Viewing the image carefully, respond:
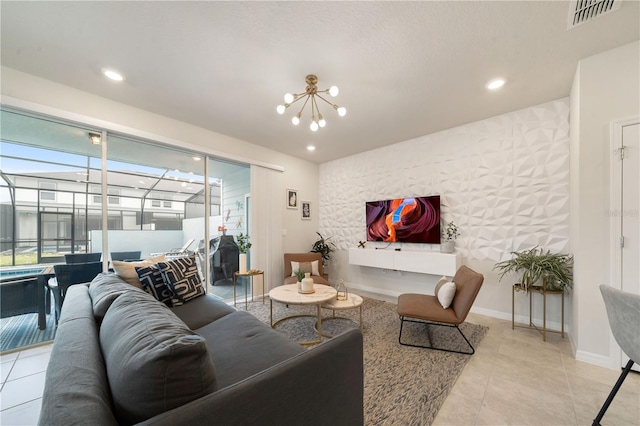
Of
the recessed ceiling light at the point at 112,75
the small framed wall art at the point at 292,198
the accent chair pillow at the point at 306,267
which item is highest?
the recessed ceiling light at the point at 112,75

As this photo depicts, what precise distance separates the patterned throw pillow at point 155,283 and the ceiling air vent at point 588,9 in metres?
3.81

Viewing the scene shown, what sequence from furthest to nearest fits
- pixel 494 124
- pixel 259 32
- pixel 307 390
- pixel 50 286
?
pixel 494 124 < pixel 50 286 < pixel 259 32 < pixel 307 390

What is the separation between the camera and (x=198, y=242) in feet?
12.2

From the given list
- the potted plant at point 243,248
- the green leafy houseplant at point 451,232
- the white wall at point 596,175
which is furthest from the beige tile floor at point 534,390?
the potted plant at point 243,248

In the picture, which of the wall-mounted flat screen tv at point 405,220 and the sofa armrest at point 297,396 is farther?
the wall-mounted flat screen tv at point 405,220

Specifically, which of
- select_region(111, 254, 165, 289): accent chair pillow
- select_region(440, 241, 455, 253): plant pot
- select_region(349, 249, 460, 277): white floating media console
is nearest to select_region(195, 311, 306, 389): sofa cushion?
select_region(111, 254, 165, 289): accent chair pillow

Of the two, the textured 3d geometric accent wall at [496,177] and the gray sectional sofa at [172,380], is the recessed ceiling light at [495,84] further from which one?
the gray sectional sofa at [172,380]

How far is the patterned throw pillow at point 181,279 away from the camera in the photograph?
2324 mm

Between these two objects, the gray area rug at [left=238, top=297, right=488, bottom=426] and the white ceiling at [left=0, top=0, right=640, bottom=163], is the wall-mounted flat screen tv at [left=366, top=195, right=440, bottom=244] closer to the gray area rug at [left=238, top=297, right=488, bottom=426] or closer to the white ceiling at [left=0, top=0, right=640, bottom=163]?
the gray area rug at [left=238, top=297, right=488, bottom=426]

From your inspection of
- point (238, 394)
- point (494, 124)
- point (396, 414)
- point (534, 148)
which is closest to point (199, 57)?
point (238, 394)

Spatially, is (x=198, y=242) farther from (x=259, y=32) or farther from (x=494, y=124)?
(x=494, y=124)

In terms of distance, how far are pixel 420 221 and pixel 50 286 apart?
463 centimetres

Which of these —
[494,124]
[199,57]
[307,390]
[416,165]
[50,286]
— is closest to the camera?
[307,390]

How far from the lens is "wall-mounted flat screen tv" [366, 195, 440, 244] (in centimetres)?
377
